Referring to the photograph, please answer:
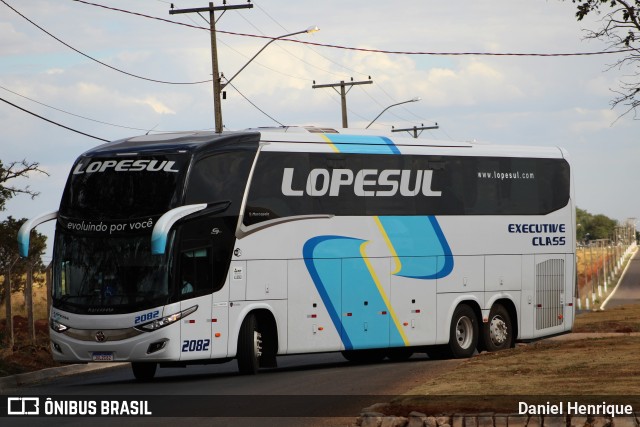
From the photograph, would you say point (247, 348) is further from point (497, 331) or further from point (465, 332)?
point (497, 331)

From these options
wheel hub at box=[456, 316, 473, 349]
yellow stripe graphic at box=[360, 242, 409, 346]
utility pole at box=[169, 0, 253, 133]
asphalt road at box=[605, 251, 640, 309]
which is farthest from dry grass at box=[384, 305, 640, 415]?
asphalt road at box=[605, 251, 640, 309]

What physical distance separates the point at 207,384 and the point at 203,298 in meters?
1.47

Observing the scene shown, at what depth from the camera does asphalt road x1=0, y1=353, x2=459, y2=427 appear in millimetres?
16344

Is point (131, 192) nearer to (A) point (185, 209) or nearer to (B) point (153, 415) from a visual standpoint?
(A) point (185, 209)

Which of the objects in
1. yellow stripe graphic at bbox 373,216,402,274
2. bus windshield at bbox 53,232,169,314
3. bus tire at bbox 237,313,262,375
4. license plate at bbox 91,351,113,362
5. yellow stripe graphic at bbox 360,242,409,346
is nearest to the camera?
license plate at bbox 91,351,113,362

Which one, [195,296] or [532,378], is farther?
[195,296]

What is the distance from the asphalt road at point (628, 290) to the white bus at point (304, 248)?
155 feet

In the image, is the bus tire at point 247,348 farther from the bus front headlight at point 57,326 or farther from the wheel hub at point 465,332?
the wheel hub at point 465,332

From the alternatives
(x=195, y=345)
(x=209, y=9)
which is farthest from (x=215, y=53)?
(x=195, y=345)

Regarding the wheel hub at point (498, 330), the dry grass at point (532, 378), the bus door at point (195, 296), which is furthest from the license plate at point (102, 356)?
the wheel hub at point (498, 330)

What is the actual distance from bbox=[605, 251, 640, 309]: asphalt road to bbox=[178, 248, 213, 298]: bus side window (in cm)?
5430

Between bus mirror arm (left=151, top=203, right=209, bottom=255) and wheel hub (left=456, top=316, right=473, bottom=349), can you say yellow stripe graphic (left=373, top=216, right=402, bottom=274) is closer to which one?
wheel hub (left=456, top=316, right=473, bottom=349)

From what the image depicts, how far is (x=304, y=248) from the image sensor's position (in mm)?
24375

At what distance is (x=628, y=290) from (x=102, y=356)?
8796 cm
